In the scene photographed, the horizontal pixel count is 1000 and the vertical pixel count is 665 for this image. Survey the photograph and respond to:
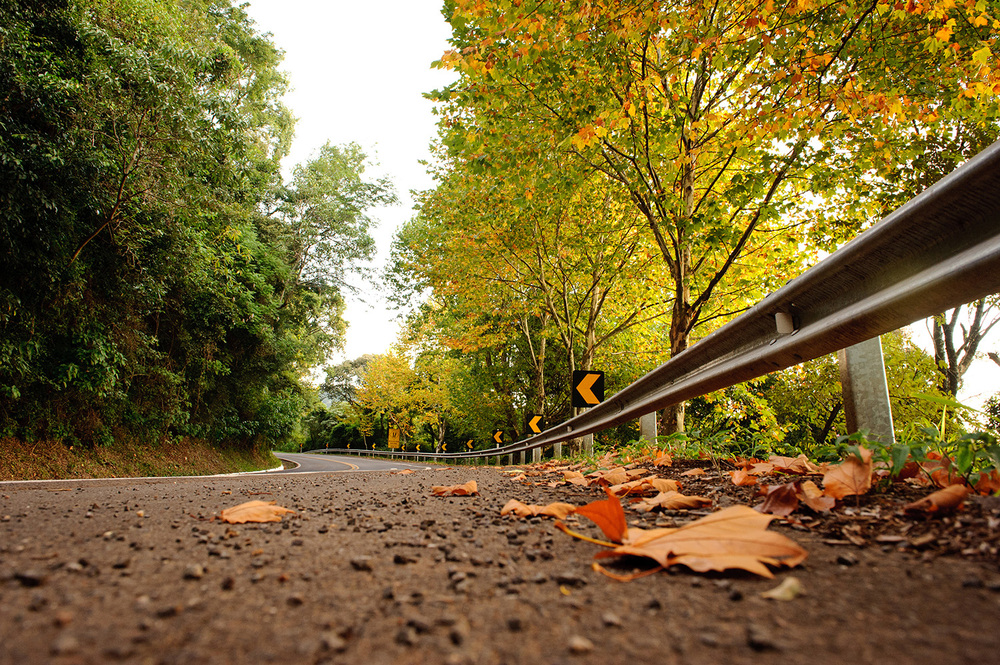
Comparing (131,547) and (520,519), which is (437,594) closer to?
(520,519)

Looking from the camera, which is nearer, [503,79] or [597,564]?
[597,564]

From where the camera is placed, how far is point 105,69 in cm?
765

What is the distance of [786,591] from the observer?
110 cm

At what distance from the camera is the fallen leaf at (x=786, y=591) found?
1088mm

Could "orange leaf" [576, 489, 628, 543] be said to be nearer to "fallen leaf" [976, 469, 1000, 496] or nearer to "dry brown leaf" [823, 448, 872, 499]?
"dry brown leaf" [823, 448, 872, 499]

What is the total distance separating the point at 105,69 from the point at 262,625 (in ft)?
32.1

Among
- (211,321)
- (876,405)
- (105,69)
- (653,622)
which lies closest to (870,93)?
(876,405)

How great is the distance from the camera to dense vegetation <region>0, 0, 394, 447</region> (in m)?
7.09

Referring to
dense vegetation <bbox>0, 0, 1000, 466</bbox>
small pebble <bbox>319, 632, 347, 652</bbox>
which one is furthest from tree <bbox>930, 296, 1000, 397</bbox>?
small pebble <bbox>319, 632, 347, 652</bbox>

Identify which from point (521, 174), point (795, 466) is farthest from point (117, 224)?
point (795, 466)

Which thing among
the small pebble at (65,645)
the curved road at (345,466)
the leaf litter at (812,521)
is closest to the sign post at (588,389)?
the curved road at (345,466)

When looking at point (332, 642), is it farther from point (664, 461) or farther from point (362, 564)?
point (664, 461)

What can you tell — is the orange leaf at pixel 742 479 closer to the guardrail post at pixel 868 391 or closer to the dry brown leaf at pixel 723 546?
the guardrail post at pixel 868 391

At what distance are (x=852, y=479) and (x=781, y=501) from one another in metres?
0.27
